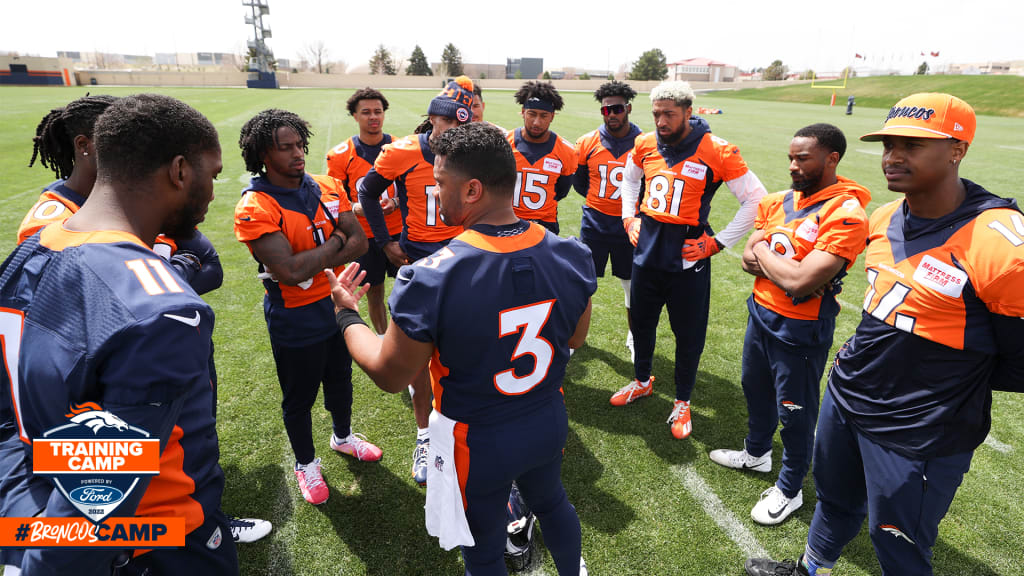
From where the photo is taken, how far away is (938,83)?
49.2 metres

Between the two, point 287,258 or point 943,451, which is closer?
point 943,451

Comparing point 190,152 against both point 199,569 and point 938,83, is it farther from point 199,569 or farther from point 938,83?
point 938,83

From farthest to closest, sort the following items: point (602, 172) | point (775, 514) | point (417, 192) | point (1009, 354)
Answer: point (602, 172) < point (417, 192) < point (775, 514) < point (1009, 354)

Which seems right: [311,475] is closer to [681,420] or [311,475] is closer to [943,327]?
[681,420]

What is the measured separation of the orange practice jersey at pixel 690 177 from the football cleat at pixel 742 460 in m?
1.81

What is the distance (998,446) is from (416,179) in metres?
5.22

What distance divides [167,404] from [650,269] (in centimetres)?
359

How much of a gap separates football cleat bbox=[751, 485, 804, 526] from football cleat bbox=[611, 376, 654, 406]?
4.78ft

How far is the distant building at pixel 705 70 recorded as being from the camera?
106 m

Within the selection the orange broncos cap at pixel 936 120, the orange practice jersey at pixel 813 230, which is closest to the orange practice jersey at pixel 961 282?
the orange broncos cap at pixel 936 120

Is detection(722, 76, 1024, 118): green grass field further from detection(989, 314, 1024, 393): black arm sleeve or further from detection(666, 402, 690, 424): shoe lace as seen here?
detection(989, 314, 1024, 393): black arm sleeve

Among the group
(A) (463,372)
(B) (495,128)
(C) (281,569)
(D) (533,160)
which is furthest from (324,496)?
(D) (533,160)

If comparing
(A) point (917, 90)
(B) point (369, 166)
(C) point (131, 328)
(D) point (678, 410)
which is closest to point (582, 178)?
(B) point (369, 166)

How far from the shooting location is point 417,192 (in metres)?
4.24
